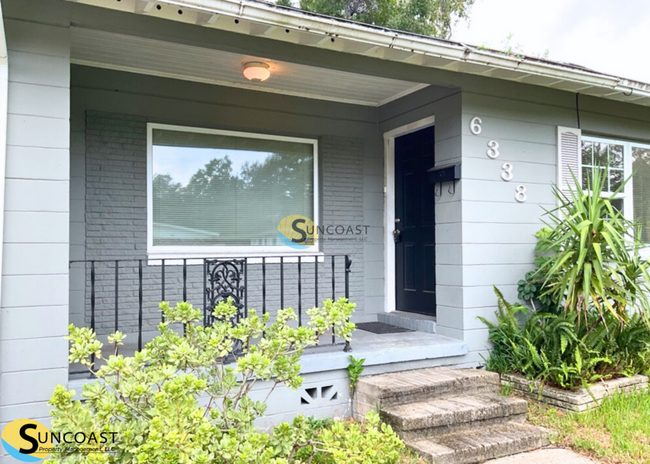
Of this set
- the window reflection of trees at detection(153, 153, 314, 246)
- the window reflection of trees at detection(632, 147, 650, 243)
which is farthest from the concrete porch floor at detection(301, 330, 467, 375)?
the window reflection of trees at detection(632, 147, 650, 243)

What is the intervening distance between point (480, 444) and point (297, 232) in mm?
2742

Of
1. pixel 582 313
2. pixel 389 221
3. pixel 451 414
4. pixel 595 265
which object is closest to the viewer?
pixel 451 414

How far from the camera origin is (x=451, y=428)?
3.29 m

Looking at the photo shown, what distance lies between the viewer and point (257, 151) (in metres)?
4.96

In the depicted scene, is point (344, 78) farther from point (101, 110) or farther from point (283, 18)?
point (101, 110)

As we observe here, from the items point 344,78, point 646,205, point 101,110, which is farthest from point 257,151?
point 646,205

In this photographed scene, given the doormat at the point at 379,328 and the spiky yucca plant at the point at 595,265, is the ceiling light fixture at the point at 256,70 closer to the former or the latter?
the doormat at the point at 379,328

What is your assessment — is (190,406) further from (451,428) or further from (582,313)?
(582,313)

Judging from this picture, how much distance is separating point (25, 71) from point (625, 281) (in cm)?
442

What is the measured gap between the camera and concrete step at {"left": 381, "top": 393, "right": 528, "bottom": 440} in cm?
318

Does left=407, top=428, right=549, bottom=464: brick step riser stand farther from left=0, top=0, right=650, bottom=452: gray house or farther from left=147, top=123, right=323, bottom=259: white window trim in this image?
left=147, top=123, right=323, bottom=259: white window trim

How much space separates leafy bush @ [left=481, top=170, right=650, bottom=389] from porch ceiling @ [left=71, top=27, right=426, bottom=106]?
6.58 feet

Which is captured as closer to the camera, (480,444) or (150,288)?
(480,444)

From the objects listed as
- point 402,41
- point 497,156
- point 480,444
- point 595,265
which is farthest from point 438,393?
point 402,41
